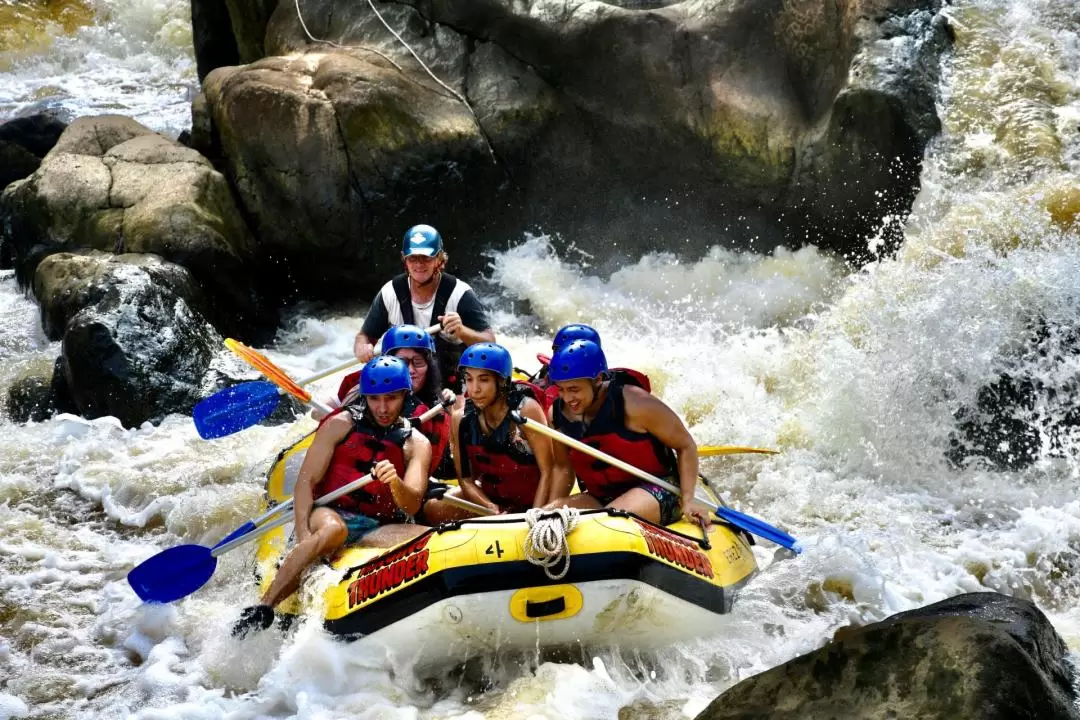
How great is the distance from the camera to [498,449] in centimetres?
523

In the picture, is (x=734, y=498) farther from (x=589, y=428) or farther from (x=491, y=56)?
(x=491, y=56)

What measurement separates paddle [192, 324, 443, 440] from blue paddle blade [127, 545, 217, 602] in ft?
2.53

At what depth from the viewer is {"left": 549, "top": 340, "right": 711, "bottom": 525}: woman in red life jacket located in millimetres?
5059

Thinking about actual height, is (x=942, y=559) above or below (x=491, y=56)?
below

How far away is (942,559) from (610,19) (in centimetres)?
549

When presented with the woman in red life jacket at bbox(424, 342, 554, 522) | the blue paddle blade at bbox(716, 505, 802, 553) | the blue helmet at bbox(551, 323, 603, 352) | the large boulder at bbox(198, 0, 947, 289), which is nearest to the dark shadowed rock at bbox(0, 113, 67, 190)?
the large boulder at bbox(198, 0, 947, 289)

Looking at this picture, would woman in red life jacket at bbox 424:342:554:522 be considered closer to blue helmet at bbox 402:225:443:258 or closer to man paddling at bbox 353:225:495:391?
man paddling at bbox 353:225:495:391

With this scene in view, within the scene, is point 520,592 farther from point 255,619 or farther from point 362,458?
point 255,619

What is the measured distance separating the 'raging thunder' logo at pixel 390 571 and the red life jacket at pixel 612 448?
0.87 m

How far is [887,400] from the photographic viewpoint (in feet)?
24.8

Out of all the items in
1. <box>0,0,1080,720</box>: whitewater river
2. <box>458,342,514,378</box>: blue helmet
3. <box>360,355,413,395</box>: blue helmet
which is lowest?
<box>0,0,1080,720</box>: whitewater river

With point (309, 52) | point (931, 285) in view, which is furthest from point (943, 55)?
point (309, 52)

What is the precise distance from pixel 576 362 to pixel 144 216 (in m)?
5.40

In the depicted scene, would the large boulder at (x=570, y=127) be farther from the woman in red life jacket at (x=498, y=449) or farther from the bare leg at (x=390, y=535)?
the bare leg at (x=390, y=535)
